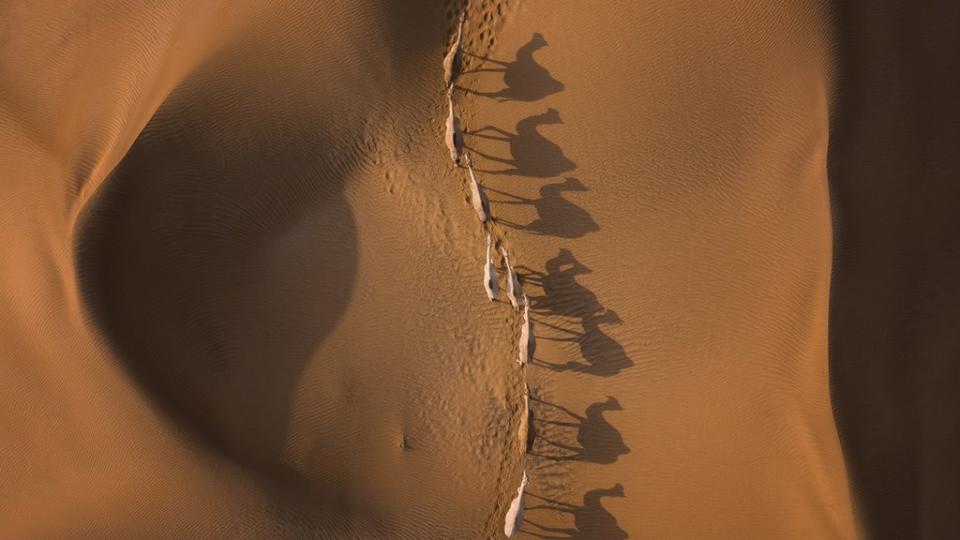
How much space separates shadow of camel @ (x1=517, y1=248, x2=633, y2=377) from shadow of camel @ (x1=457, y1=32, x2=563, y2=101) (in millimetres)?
1485

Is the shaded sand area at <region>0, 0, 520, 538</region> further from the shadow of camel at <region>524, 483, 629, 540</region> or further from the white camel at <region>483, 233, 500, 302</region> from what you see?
the shadow of camel at <region>524, 483, 629, 540</region>

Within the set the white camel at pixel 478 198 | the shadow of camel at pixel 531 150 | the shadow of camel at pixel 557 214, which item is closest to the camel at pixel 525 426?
the shadow of camel at pixel 557 214

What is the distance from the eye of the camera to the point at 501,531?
600cm

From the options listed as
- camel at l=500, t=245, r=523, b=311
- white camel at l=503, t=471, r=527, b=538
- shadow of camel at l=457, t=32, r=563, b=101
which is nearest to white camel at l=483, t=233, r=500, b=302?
camel at l=500, t=245, r=523, b=311

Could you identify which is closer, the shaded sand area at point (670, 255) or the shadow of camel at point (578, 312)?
the shaded sand area at point (670, 255)

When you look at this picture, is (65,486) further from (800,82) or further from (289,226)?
(800,82)

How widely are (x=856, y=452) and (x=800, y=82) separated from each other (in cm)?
327

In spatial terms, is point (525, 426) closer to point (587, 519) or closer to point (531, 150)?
point (587, 519)

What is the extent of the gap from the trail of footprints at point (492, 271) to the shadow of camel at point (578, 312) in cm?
15

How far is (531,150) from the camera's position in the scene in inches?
233

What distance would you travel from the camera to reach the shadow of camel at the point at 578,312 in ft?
19.5

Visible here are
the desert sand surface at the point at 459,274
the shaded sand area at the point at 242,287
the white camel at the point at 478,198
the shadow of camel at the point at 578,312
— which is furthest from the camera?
the shadow of camel at the point at 578,312

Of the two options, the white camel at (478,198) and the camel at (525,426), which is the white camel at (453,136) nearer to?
the white camel at (478,198)

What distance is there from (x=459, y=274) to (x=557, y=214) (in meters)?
1.08
